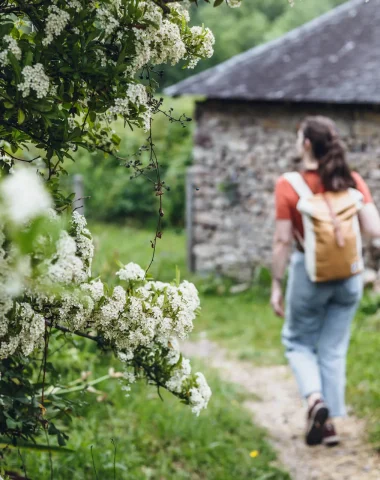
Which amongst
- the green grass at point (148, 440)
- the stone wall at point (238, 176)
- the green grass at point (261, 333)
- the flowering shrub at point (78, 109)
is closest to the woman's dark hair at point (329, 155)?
the green grass at point (148, 440)

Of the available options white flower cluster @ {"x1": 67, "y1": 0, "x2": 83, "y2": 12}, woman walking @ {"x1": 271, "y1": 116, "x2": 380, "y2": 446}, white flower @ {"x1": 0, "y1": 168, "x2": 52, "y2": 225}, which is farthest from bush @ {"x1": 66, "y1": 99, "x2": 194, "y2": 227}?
white flower @ {"x1": 0, "y1": 168, "x2": 52, "y2": 225}

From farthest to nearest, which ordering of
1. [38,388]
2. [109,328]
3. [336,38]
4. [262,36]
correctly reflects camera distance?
[262,36] → [336,38] → [38,388] → [109,328]

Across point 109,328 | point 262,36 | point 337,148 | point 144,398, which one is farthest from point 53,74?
point 262,36

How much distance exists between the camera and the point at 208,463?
4.04 meters

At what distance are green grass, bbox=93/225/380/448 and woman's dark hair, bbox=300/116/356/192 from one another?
135cm

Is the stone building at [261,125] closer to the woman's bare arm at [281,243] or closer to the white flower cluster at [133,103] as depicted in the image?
the woman's bare arm at [281,243]

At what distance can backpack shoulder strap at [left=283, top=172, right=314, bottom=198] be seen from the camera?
4.29 m

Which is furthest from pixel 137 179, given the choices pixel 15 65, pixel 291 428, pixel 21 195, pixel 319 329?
pixel 21 195

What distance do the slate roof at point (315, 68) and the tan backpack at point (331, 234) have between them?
4511 mm

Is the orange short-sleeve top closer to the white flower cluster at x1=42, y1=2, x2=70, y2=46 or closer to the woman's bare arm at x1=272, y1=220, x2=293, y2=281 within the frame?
the woman's bare arm at x1=272, y1=220, x2=293, y2=281

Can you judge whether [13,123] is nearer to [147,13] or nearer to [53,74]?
[53,74]

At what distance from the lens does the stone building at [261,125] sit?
29.1ft

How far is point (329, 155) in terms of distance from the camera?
423 cm

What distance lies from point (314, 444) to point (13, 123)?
3390 mm
